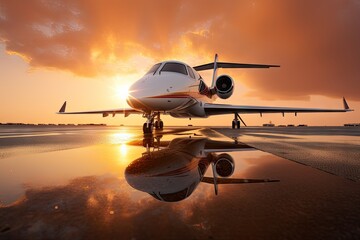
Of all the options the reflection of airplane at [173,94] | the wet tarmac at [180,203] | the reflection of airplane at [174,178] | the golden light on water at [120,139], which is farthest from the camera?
the reflection of airplane at [173,94]

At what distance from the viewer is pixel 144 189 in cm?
201

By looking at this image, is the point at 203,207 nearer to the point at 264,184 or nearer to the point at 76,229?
the point at 76,229

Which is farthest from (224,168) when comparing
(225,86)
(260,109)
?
(260,109)

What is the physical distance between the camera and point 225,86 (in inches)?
648

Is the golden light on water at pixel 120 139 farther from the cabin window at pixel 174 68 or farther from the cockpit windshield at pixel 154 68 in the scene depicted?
the cabin window at pixel 174 68

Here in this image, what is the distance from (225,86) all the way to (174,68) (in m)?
6.82

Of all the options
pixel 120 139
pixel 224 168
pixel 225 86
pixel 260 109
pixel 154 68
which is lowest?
pixel 120 139

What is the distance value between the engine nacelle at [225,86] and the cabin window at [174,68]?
576 centimetres

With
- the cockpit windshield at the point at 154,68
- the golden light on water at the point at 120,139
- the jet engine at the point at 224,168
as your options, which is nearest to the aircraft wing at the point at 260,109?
the cockpit windshield at the point at 154,68

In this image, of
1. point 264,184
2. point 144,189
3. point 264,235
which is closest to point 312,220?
point 264,235

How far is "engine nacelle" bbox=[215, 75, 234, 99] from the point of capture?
1617 cm

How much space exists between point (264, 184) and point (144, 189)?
3.80 ft

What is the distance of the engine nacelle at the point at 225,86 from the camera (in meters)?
16.2

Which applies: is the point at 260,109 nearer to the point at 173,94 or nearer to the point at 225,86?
the point at 225,86
